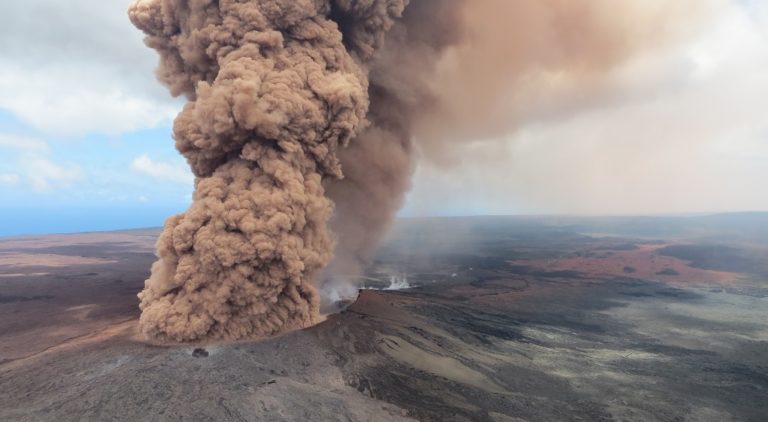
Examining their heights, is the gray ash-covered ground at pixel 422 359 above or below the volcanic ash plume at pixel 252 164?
below

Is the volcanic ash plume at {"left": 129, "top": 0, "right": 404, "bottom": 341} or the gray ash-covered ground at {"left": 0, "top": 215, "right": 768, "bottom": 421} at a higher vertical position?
the volcanic ash plume at {"left": 129, "top": 0, "right": 404, "bottom": 341}

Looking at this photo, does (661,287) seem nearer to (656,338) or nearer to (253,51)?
(656,338)

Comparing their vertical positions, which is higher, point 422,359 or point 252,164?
point 252,164

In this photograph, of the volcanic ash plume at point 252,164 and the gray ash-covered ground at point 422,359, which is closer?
the gray ash-covered ground at point 422,359

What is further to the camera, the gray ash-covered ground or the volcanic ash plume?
the volcanic ash plume
